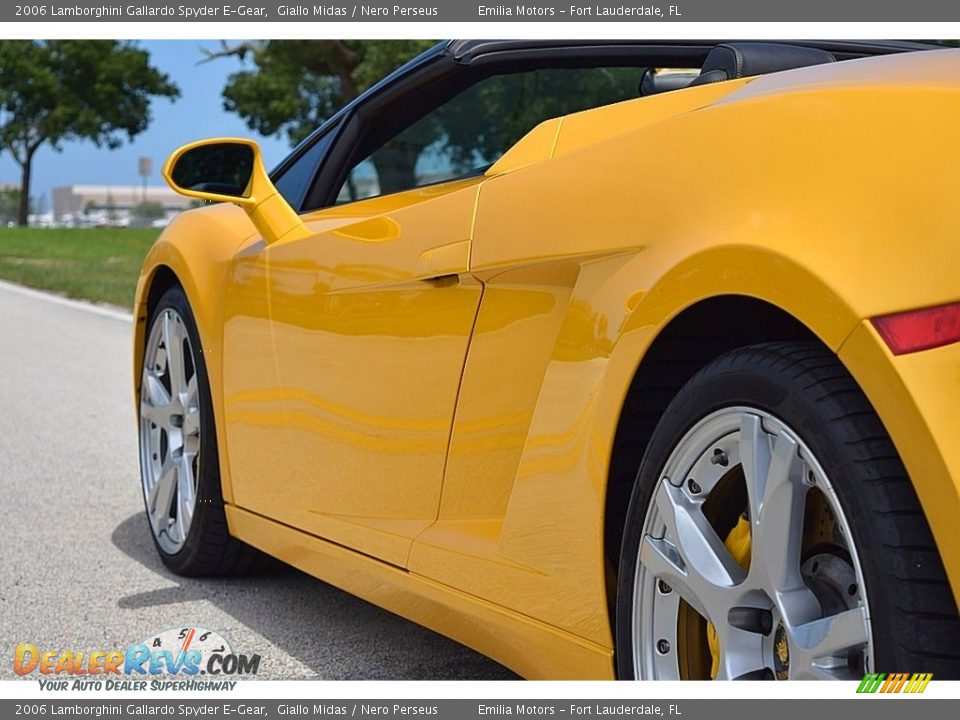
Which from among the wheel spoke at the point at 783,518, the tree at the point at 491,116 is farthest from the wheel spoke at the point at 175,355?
the wheel spoke at the point at 783,518

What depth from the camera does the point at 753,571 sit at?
191cm

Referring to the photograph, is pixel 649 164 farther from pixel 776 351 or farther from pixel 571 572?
pixel 571 572

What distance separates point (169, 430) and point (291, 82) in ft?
125

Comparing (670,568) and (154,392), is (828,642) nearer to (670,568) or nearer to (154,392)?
(670,568)

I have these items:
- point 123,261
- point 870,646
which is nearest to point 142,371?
point 870,646

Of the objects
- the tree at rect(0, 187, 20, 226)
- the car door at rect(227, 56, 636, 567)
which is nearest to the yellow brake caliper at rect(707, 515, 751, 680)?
the car door at rect(227, 56, 636, 567)

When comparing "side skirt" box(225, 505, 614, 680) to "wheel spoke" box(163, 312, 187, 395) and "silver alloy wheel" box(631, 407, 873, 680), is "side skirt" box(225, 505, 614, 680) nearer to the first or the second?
"silver alloy wheel" box(631, 407, 873, 680)

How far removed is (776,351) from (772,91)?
16.9 inches

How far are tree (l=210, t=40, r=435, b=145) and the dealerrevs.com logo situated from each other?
33645 millimetres

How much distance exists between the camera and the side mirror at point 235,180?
369 centimetres

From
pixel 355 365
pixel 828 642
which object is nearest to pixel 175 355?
pixel 355 365

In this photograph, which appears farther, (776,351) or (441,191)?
(441,191)

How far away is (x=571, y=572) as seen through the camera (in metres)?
A: 2.28

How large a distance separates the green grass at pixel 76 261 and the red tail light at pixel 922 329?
14108mm
